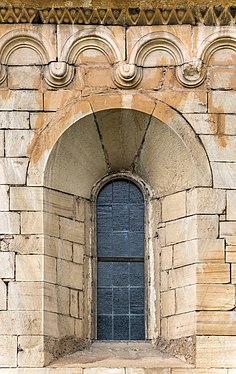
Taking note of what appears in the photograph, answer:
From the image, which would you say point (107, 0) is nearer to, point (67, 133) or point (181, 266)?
point (67, 133)

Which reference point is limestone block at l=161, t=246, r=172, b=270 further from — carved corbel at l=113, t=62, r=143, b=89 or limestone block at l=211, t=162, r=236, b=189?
carved corbel at l=113, t=62, r=143, b=89

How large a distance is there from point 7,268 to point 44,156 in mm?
1116

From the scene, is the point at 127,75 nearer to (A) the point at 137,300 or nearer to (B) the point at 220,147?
(B) the point at 220,147

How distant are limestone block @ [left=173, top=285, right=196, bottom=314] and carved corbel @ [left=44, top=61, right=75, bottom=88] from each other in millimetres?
2241

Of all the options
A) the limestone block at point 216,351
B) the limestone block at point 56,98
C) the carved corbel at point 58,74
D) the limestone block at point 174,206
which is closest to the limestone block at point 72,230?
the limestone block at point 174,206

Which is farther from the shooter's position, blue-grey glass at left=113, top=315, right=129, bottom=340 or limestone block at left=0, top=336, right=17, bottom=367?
blue-grey glass at left=113, top=315, right=129, bottom=340

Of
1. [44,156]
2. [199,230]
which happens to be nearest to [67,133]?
[44,156]

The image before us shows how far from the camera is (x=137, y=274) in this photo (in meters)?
20.8

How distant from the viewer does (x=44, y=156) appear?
66.6ft

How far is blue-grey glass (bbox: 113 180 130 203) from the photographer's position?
68.7 ft

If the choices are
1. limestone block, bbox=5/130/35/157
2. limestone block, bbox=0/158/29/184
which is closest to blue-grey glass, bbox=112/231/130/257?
limestone block, bbox=0/158/29/184

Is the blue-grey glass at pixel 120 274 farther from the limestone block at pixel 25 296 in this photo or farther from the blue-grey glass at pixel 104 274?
the limestone block at pixel 25 296

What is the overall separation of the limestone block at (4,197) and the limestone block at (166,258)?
1603mm

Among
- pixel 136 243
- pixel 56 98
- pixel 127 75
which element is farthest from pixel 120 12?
pixel 136 243
